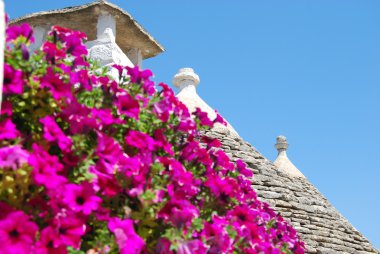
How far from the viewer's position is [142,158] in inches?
114

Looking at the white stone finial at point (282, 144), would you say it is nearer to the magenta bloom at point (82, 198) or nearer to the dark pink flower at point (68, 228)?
the magenta bloom at point (82, 198)

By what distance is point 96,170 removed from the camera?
8.55 ft

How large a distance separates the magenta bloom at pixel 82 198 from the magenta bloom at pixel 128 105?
629 mm

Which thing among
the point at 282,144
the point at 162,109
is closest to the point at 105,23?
the point at 162,109

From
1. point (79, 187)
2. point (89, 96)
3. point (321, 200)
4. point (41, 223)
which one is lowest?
point (41, 223)

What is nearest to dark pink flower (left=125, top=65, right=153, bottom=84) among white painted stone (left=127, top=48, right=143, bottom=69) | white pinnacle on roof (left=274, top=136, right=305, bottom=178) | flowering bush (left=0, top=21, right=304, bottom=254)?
flowering bush (left=0, top=21, right=304, bottom=254)

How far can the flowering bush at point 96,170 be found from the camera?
2334mm

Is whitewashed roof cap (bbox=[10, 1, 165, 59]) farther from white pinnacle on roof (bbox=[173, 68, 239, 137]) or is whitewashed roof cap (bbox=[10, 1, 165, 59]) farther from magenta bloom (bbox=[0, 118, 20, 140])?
magenta bloom (bbox=[0, 118, 20, 140])

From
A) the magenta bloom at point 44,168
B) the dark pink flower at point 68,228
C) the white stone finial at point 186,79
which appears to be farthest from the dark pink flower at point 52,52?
the white stone finial at point 186,79

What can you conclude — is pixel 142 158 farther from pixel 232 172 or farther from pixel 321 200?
pixel 321 200

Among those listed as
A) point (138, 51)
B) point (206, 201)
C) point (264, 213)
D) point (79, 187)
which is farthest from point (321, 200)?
point (79, 187)

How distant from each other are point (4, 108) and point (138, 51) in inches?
250

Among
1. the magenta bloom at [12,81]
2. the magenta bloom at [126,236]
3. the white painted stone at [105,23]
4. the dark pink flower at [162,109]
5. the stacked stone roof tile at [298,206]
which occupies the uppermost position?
the stacked stone roof tile at [298,206]

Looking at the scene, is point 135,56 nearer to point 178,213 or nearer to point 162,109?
point 162,109
